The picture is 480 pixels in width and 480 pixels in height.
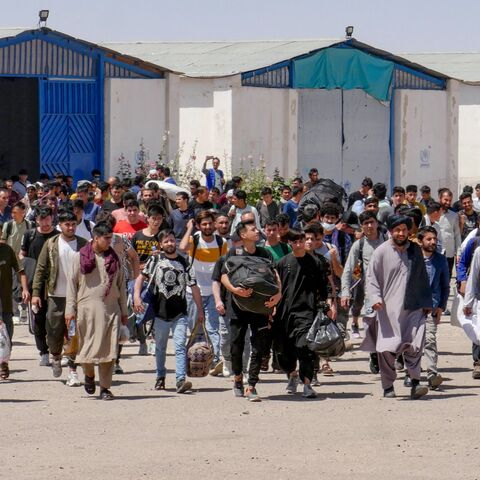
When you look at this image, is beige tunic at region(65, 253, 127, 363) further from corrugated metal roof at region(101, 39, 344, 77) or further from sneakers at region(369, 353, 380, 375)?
corrugated metal roof at region(101, 39, 344, 77)

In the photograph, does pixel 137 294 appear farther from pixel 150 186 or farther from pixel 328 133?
pixel 328 133

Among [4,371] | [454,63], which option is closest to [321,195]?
[4,371]

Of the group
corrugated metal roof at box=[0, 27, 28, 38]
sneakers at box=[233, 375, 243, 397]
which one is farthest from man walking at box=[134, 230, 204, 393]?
corrugated metal roof at box=[0, 27, 28, 38]

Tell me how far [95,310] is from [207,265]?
2.04m

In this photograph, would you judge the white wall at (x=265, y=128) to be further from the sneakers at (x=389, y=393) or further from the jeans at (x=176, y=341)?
the sneakers at (x=389, y=393)

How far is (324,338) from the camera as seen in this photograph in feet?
44.0

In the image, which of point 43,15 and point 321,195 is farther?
point 43,15

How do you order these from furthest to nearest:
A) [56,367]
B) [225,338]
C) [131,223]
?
[131,223] → [225,338] → [56,367]

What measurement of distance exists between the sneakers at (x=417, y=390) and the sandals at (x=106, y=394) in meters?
2.59

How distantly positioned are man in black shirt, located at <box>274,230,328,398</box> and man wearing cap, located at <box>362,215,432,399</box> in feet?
1.56

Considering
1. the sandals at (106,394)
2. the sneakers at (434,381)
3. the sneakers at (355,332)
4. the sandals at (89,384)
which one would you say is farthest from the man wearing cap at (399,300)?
the sneakers at (355,332)

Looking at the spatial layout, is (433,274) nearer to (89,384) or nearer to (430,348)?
(430,348)

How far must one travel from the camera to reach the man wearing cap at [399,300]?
44.3 feet

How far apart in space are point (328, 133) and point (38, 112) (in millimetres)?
10852
